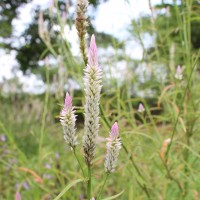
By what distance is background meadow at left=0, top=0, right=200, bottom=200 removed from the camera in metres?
1.56

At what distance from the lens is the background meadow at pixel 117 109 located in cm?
156

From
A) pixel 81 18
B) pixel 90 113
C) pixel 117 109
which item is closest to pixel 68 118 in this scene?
pixel 90 113

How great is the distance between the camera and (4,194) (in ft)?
10.8

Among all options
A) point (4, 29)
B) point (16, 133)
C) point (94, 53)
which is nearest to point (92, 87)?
point (94, 53)

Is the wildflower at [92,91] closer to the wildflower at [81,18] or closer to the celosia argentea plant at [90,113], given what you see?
the celosia argentea plant at [90,113]

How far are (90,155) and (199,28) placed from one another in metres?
13.9

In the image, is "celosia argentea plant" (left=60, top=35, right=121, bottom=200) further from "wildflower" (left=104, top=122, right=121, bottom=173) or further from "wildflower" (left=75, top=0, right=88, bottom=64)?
"wildflower" (left=75, top=0, right=88, bottom=64)

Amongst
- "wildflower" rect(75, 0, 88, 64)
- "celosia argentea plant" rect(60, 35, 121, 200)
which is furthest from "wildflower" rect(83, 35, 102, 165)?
"wildflower" rect(75, 0, 88, 64)

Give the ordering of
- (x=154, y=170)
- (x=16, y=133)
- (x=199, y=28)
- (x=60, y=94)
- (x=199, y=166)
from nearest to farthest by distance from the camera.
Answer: (x=60, y=94) → (x=199, y=166) → (x=154, y=170) → (x=16, y=133) → (x=199, y=28)

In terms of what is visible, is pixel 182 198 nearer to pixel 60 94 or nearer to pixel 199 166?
pixel 199 166

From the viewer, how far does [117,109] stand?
78.5 inches

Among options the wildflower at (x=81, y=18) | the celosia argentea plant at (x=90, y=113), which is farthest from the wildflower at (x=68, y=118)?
the wildflower at (x=81, y=18)

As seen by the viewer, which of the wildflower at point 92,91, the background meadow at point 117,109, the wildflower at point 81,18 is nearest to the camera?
the wildflower at point 92,91

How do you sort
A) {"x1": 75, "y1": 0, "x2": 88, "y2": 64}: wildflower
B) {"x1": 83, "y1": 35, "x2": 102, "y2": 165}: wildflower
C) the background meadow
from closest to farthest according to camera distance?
{"x1": 83, "y1": 35, "x2": 102, "y2": 165}: wildflower → {"x1": 75, "y1": 0, "x2": 88, "y2": 64}: wildflower → the background meadow
